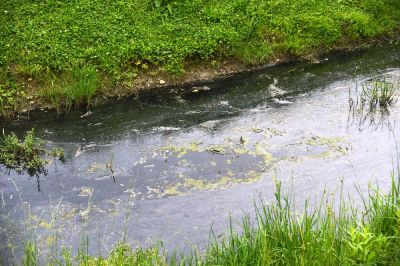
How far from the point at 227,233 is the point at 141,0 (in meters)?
7.54

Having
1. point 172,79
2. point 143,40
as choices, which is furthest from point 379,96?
point 143,40

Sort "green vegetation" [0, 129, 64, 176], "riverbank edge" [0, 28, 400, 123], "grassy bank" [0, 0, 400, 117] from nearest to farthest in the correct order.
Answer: "green vegetation" [0, 129, 64, 176] → "riverbank edge" [0, 28, 400, 123] → "grassy bank" [0, 0, 400, 117]

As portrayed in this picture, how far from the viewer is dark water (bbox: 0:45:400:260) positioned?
7.74 m

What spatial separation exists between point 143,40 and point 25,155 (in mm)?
4097

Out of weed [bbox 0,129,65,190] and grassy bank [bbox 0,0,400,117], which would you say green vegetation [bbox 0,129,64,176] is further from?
grassy bank [bbox 0,0,400,117]

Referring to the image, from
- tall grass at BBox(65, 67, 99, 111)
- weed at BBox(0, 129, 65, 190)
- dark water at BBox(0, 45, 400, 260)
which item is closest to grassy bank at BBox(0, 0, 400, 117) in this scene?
tall grass at BBox(65, 67, 99, 111)

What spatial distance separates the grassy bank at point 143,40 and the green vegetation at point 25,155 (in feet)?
4.93

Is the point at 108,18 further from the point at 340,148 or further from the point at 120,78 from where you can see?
the point at 340,148

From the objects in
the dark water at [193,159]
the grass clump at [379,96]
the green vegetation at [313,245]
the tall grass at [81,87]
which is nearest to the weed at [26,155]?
the dark water at [193,159]

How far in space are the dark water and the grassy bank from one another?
1.82 ft

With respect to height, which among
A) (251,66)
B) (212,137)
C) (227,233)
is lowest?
(227,233)

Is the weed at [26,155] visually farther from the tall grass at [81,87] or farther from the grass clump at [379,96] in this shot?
the grass clump at [379,96]

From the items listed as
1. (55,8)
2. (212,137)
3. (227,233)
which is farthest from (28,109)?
(227,233)

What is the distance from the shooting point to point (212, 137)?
10.1 m
